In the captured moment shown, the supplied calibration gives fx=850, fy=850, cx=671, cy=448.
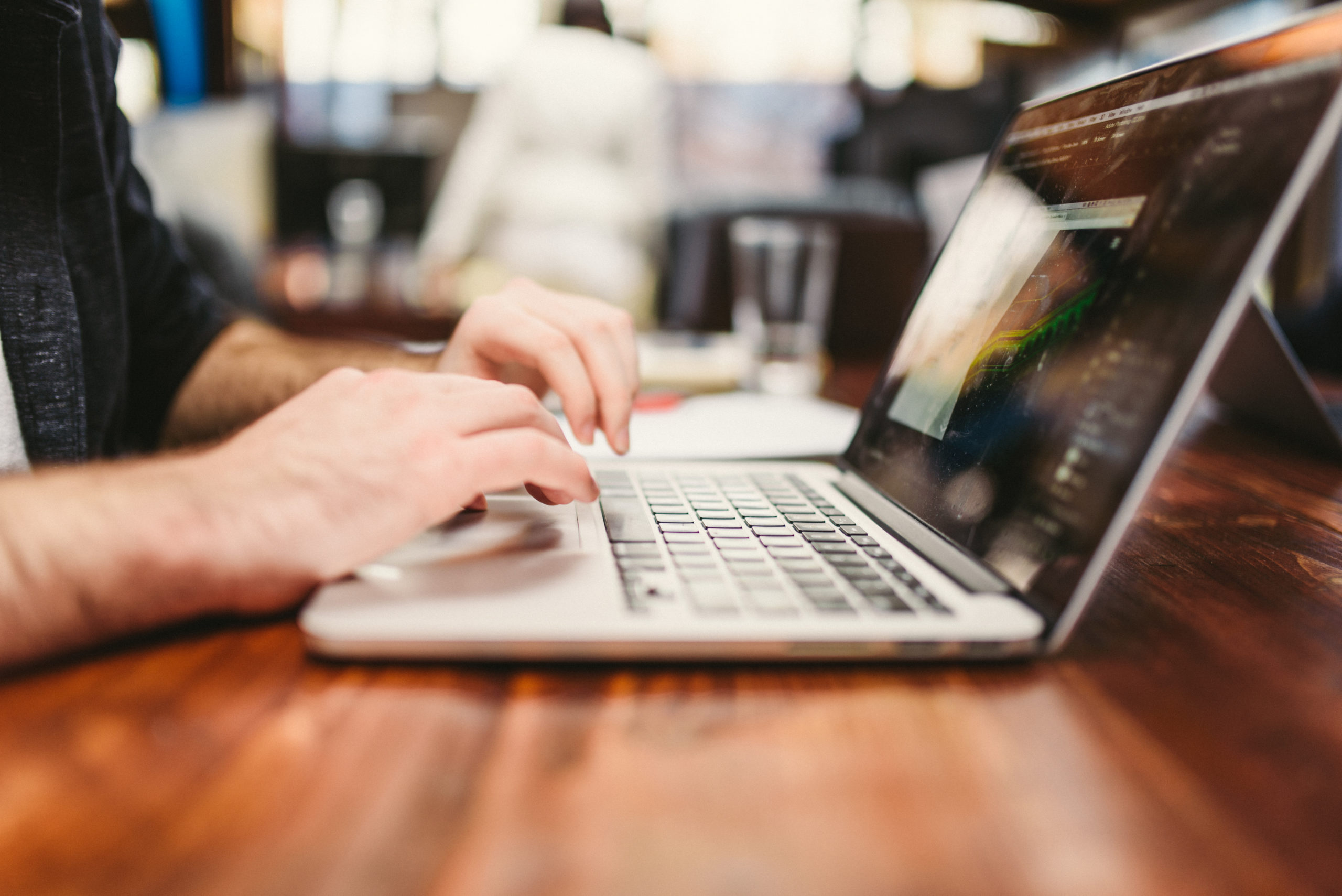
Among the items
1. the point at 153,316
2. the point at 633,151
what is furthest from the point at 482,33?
the point at 153,316

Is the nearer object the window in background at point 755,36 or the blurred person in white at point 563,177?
the blurred person in white at point 563,177

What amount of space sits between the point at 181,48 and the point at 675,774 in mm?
5075

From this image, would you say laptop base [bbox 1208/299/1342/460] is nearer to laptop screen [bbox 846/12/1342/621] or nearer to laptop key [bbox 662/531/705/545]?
laptop screen [bbox 846/12/1342/621]

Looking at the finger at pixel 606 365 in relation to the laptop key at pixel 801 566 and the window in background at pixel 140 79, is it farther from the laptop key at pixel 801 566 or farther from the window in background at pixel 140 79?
the window in background at pixel 140 79

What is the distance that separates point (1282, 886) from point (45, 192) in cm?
69

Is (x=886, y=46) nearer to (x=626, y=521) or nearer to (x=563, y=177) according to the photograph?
(x=563, y=177)

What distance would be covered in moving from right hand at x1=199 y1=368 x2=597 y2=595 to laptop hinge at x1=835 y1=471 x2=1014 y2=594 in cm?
15

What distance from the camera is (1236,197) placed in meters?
0.31

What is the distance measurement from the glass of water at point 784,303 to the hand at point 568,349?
0.59m

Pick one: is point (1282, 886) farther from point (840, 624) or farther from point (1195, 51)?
point (1195, 51)

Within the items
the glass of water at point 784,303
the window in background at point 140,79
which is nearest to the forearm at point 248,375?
the glass of water at point 784,303

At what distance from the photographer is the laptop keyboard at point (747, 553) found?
0.31 meters

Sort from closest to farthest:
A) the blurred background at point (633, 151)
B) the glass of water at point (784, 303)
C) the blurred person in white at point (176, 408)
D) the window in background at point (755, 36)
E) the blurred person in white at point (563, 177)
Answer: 1. the blurred person in white at point (176, 408)
2. the glass of water at point (784, 303)
3. the blurred background at point (633, 151)
4. the blurred person in white at point (563, 177)
5. the window in background at point (755, 36)

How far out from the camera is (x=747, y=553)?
36cm
